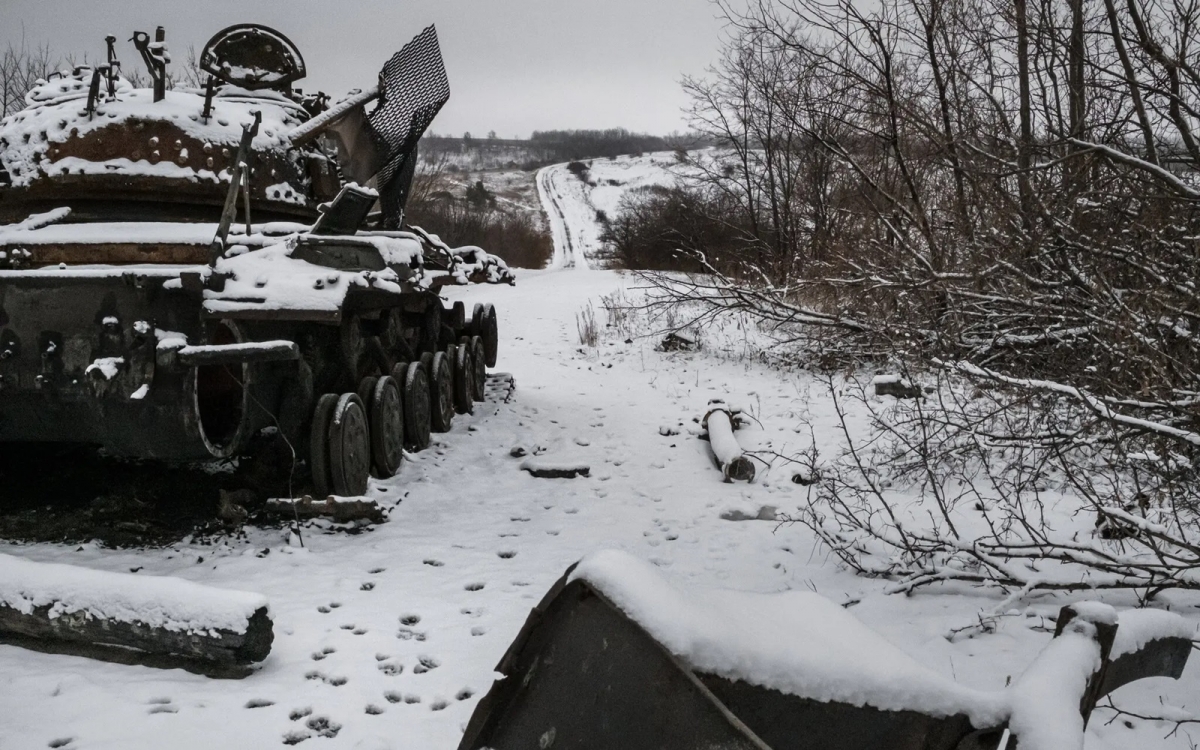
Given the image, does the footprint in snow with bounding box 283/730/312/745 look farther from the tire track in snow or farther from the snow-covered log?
the tire track in snow

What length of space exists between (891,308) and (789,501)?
4.81 feet

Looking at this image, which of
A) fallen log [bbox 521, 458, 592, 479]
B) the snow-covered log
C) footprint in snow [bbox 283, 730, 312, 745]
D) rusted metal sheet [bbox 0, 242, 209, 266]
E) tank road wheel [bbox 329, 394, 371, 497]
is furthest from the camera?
fallen log [bbox 521, 458, 592, 479]

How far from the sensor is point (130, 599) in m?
3.36

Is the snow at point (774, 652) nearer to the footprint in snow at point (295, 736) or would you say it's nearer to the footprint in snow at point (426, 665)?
the footprint in snow at point (295, 736)

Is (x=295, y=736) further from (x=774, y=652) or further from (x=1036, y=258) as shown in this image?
(x=1036, y=258)

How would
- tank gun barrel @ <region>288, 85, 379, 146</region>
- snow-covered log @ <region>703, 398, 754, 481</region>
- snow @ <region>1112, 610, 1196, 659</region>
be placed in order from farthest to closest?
snow-covered log @ <region>703, 398, 754, 481</region> < tank gun barrel @ <region>288, 85, 379, 146</region> < snow @ <region>1112, 610, 1196, 659</region>

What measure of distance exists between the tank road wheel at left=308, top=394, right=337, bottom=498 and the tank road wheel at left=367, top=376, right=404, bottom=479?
593 millimetres

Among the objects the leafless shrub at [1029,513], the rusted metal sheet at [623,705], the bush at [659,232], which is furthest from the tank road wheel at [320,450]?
the bush at [659,232]

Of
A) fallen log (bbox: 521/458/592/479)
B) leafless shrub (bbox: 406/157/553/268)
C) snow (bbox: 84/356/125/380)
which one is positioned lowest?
fallen log (bbox: 521/458/592/479)

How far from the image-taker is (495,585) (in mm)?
4480

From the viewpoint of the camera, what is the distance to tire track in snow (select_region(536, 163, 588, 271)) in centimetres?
2994

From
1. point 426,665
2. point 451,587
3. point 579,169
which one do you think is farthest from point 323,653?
point 579,169

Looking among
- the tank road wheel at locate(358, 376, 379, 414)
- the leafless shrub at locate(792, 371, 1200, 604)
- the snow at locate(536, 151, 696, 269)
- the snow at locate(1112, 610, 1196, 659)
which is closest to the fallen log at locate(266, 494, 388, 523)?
the tank road wheel at locate(358, 376, 379, 414)

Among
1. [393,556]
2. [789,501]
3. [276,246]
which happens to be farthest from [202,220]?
[789,501]
